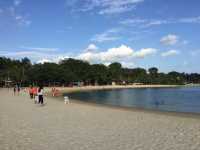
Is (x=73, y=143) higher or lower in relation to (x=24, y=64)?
lower

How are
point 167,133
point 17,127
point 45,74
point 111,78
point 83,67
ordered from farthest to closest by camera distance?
1. point 111,78
2. point 83,67
3. point 45,74
4. point 17,127
5. point 167,133

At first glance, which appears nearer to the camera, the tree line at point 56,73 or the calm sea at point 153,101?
the calm sea at point 153,101

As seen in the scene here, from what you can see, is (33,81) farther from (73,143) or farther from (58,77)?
(73,143)

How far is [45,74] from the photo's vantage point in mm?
135500

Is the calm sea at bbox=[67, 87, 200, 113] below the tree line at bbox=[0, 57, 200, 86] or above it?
below

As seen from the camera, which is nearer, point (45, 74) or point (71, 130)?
point (71, 130)

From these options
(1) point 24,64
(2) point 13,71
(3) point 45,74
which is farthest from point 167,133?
(1) point 24,64

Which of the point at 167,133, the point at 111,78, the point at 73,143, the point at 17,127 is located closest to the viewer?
the point at 73,143

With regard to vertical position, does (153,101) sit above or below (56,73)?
below

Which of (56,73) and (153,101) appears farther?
(56,73)

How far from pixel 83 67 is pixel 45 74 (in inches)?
1350

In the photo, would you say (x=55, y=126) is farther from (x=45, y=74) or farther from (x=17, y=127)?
(x=45, y=74)

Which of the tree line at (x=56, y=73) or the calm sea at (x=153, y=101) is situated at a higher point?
the tree line at (x=56, y=73)

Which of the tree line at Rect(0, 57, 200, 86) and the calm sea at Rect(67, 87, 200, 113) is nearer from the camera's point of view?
the calm sea at Rect(67, 87, 200, 113)
